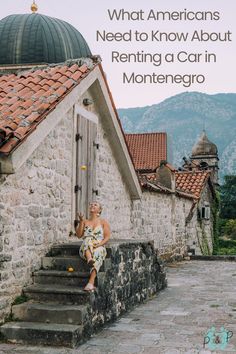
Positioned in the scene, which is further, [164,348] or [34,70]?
[34,70]

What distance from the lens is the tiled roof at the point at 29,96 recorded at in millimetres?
5973

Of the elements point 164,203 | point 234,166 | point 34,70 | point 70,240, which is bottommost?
point 70,240

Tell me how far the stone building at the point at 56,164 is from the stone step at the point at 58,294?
0.67 feet

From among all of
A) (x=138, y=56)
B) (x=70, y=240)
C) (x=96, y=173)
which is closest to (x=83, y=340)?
(x=70, y=240)

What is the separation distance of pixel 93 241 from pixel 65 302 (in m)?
0.92

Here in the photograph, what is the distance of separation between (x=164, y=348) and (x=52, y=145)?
3503 mm

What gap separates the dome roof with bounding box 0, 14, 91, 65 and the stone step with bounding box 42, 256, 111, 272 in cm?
903

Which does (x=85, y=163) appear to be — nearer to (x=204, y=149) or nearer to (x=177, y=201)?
(x=177, y=201)

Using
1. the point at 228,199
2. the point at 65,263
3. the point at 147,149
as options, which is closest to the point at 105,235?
the point at 65,263

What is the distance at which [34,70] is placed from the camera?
347 inches

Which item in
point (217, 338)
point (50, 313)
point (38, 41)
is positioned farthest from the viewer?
point (38, 41)

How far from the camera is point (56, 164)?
764 centimetres

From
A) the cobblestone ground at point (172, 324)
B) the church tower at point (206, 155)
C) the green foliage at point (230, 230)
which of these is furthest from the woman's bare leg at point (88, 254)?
the green foliage at point (230, 230)

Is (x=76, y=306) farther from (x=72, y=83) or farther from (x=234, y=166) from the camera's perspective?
(x=234, y=166)
